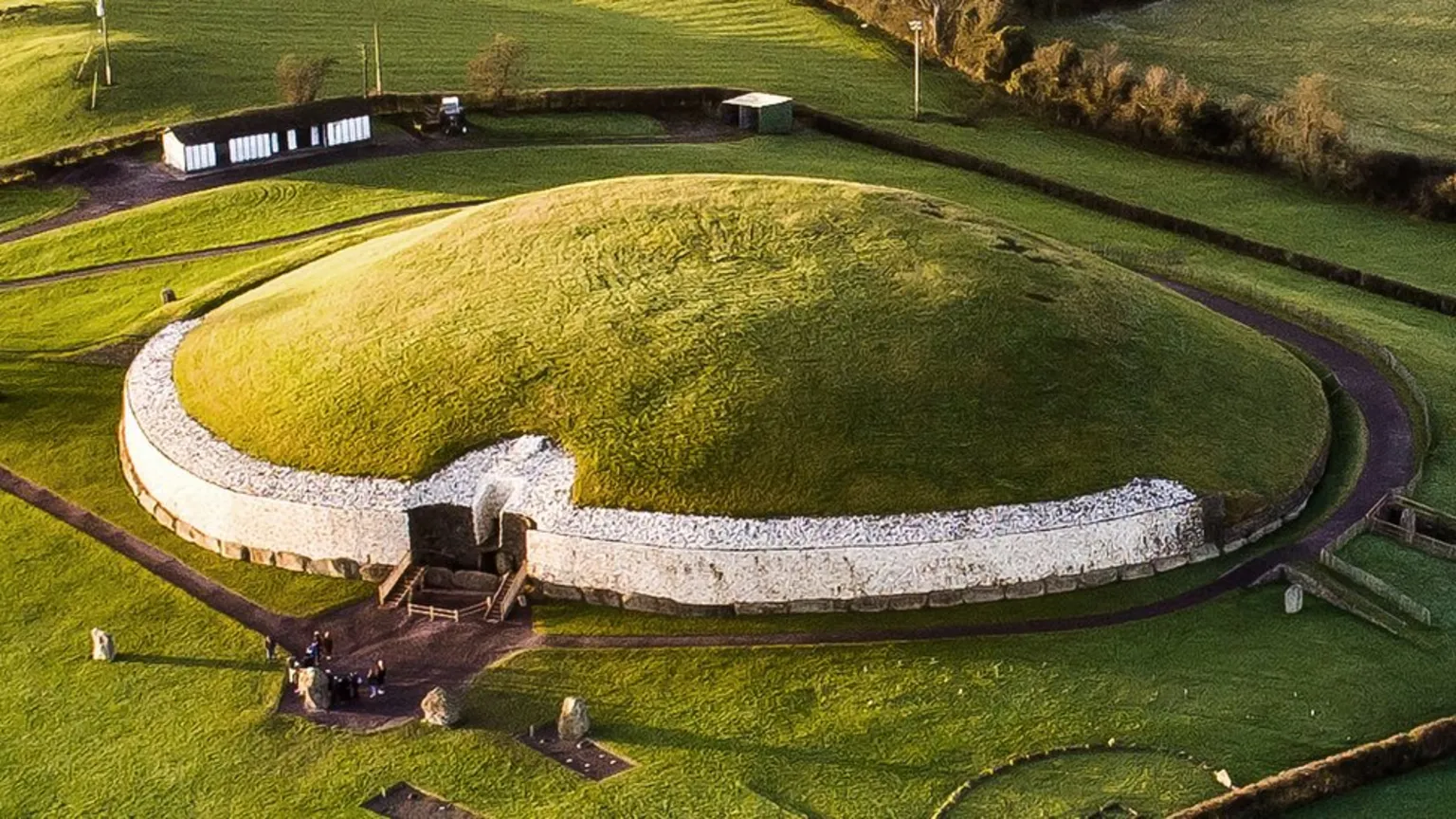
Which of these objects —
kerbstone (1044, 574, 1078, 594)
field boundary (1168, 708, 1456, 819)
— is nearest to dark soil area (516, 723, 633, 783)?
field boundary (1168, 708, 1456, 819)

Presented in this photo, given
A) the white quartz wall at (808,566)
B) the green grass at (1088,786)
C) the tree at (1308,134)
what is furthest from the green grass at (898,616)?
the tree at (1308,134)

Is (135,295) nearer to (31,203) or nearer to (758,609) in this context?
(31,203)

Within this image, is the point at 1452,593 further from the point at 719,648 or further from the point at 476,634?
the point at 476,634

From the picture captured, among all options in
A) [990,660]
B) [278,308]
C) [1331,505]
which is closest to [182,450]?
[278,308]

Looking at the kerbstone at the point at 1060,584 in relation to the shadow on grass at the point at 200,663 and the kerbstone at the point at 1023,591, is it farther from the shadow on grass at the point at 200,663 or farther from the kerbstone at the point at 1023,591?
the shadow on grass at the point at 200,663

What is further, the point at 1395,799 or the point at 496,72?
the point at 496,72

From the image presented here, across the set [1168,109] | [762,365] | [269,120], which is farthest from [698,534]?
[1168,109]

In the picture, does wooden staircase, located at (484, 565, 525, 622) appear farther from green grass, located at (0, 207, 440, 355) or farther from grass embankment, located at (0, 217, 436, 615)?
green grass, located at (0, 207, 440, 355)
